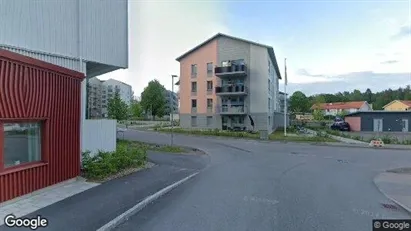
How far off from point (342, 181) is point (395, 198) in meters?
2.52

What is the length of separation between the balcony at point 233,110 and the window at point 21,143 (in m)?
34.0

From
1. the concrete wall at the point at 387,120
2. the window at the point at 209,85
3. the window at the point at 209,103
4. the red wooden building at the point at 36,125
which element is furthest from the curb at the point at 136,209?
the concrete wall at the point at 387,120

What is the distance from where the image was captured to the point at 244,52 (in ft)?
139

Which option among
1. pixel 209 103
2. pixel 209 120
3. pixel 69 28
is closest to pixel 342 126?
pixel 209 120

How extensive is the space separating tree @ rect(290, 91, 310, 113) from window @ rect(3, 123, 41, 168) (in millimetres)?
85091

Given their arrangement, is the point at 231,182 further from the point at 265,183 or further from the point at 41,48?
the point at 41,48

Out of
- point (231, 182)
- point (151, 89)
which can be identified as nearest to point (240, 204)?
point (231, 182)

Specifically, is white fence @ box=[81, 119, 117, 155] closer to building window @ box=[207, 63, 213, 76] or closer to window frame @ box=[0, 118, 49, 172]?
window frame @ box=[0, 118, 49, 172]

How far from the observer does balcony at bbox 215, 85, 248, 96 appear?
136 ft

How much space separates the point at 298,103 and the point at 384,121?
136 ft

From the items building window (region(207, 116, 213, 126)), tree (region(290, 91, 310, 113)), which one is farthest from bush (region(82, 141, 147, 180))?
tree (region(290, 91, 310, 113))

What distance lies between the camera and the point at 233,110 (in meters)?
42.1

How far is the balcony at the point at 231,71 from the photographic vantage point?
41.3m

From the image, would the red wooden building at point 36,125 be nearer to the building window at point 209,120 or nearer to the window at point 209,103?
the building window at point 209,120
